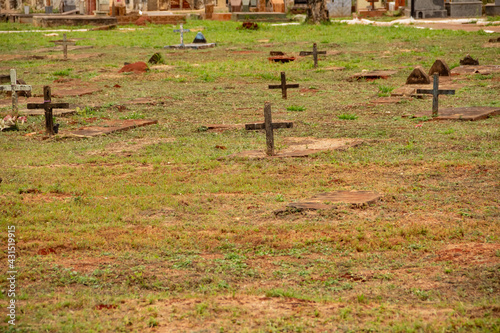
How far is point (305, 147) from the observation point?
10.2 meters

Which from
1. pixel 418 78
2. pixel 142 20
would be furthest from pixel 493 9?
pixel 418 78

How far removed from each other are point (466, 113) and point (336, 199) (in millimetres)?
5552

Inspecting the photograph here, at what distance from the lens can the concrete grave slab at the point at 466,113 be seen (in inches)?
468

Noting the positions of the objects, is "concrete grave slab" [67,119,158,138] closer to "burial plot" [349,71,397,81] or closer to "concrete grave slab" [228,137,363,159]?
"concrete grave slab" [228,137,363,159]

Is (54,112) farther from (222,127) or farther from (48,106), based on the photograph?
(222,127)

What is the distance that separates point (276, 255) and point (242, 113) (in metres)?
7.61

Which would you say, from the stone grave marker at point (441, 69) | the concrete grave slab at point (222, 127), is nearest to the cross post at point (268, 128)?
the concrete grave slab at point (222, 127)

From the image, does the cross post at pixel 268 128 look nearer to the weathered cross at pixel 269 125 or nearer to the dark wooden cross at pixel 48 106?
the weathered cross at pixel 269 125

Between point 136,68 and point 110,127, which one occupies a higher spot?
point 136,68

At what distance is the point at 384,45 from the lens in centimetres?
2580

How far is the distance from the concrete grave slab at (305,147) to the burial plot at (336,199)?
2050 mm

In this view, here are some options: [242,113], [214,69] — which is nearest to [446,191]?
[242,113]

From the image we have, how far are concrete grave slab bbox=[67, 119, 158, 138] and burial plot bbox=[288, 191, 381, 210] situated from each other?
16.7ft

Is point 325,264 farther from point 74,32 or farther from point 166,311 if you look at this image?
point 74,32
